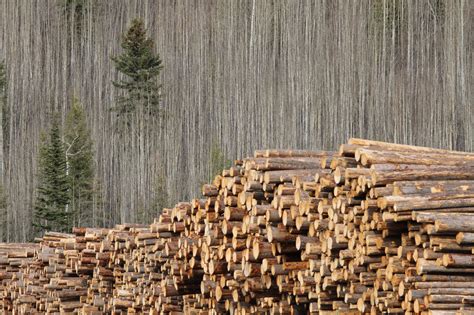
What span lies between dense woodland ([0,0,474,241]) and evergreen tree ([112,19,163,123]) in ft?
1.50

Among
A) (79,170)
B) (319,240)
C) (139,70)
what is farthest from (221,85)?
(319,240)

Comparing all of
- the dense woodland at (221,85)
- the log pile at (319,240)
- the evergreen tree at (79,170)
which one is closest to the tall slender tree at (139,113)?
the dense woodland at (221,85)

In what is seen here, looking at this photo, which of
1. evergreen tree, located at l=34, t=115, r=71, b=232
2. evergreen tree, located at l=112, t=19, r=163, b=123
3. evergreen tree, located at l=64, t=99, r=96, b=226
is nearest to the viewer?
evergreen tree, located at l=34, t=115, r=71, b=232

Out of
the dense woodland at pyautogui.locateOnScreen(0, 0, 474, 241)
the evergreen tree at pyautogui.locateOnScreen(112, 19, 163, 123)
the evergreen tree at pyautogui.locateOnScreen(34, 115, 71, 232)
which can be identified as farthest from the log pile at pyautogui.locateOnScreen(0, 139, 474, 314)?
the evergreen tree at pyautogui.locateOnScreen(112, 19, 163, 123)

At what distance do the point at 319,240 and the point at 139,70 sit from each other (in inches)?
1408

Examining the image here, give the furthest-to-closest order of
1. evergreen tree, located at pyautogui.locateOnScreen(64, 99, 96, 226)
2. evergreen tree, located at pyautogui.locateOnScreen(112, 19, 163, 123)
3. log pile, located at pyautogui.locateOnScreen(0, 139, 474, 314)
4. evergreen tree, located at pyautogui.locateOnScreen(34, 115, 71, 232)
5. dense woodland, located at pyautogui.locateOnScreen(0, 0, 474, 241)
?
evergreen tree, located at pyautogui.locateOnScreen(112, 19, 163, 123)
evergreen tree, located at pyautogui.locateOnScreen(64, 99, 96, 226)
dense woodland, located at pyautogui.locateOnScreen(0, 0, 474, 241)
evergreen tree, located at pyautogui.locateOnScreen(34, 115, 71, 232)
log pile, located at pyautogui.locateOnScreen(0, 139, 474, 314)

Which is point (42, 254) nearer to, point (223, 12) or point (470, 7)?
point (470, 7)

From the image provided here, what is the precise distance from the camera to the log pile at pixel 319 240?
6.21m

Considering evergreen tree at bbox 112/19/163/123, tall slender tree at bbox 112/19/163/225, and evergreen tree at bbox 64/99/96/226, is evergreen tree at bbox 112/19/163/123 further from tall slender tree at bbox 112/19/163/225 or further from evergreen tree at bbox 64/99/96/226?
evergreen tree at bbox 64/99/96/226

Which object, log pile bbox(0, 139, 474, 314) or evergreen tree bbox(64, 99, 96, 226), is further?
evergreen tree bbox(64, 99, 96, 226)

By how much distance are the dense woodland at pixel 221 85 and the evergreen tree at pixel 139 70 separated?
1.50 feet

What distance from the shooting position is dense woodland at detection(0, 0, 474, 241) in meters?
37.1

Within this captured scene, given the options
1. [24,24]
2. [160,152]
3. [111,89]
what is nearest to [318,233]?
[160,152]

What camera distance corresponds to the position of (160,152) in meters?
44.4
